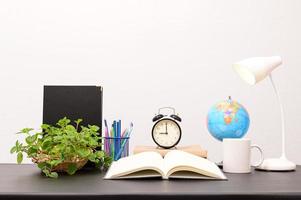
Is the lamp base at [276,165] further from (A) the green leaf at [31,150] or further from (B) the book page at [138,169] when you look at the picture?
(A) the green leaf at [31,150]

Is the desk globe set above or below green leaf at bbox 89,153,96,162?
above

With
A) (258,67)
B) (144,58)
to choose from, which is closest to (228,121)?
(258,67)

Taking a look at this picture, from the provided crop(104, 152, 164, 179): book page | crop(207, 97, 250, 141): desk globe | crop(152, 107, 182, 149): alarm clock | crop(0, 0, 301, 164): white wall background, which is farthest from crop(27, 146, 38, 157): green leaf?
crop(0, 0, 301, 164): white wall background

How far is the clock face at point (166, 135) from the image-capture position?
1521 millimetres

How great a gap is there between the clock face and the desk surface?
0.41 m

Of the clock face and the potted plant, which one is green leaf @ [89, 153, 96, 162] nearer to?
the potted plant

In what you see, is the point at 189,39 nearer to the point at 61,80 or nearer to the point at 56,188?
the point at 61,80

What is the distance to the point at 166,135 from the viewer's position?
1.53m

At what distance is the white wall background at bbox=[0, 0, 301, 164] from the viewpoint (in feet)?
7.43

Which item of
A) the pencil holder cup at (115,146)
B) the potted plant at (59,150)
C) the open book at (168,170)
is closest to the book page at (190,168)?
the open book at (168,170)

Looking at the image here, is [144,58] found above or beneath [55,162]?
above

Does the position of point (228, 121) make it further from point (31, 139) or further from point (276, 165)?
point (31, 139)

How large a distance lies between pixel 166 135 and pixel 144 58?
83 centimetres

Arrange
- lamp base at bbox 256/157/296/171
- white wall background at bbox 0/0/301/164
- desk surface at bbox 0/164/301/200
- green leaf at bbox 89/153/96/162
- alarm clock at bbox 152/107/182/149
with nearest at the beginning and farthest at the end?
desk surface at bbox 0/164/301/200
green leaf at bbox 89/153/96/162
lamp base at bbox 256/157/296/171
alarm clock at bbox 152/107/182/149
white wall background at bbox 0/0/301/164
